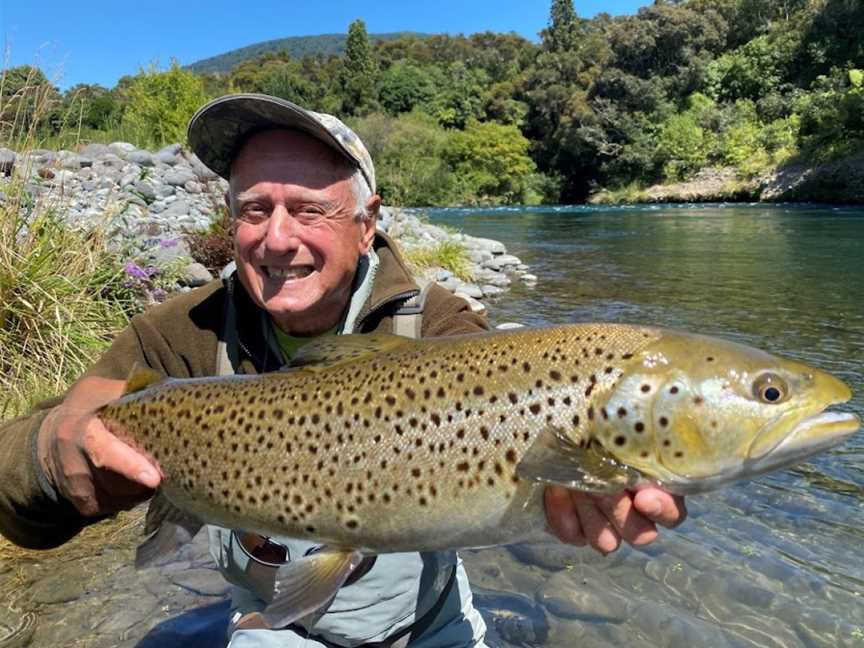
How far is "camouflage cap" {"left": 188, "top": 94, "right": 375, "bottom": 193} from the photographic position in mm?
2527

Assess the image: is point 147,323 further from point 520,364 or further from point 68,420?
point 520,364

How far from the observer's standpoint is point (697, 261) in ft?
64.1

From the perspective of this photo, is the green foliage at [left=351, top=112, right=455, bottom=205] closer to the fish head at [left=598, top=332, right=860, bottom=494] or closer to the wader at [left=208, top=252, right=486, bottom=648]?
the wader at [left=208, top=252, right=486, bottom=648]

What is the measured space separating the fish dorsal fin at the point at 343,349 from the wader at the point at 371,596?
38cm

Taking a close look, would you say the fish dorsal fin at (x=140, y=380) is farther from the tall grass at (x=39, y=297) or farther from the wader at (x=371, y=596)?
the tall grass at (x=39, y=297)

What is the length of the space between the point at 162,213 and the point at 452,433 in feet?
42.4

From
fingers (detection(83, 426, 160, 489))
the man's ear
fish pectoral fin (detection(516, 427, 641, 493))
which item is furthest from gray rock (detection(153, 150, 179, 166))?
fish pectoral fin (detection(516, 427, 641, 493))

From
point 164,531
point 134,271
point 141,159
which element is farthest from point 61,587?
point 141,159

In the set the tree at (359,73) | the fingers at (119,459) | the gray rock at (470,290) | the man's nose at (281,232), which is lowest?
the gray rock at (470,290)

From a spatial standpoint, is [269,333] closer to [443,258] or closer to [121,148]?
[443,258]

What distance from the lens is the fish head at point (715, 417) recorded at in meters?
1.92

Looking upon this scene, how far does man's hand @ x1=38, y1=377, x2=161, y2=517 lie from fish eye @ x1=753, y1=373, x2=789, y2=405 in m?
1.83

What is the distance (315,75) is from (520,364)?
123m

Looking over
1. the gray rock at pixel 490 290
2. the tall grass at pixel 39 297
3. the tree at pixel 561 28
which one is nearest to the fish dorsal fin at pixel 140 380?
the tall grass at pixel 39 297
